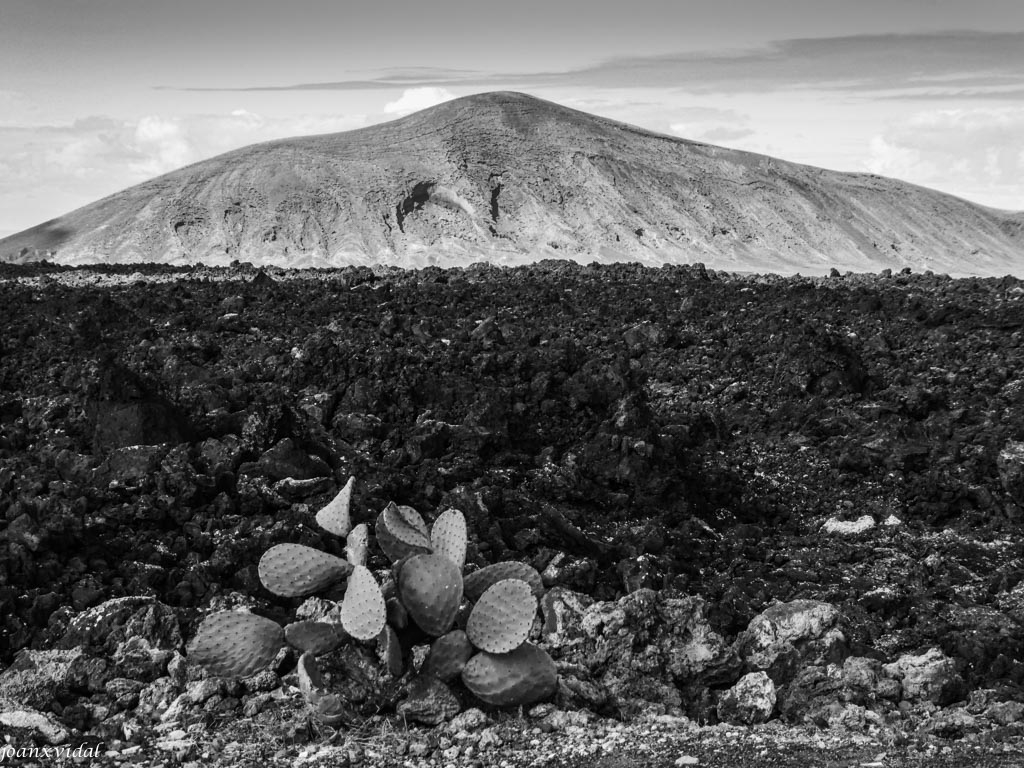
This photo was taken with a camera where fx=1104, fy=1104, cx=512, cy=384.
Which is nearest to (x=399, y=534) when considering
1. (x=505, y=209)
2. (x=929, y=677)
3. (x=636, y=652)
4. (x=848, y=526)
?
(x=636, y=652)

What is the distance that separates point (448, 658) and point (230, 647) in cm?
105

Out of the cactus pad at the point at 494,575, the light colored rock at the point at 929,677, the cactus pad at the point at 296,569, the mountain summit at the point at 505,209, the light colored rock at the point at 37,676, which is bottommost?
the light colored rock at the point at 929,677

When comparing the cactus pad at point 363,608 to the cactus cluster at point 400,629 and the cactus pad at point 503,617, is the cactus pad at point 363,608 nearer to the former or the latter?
the cactus cluster at point 400,629

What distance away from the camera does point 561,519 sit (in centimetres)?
718

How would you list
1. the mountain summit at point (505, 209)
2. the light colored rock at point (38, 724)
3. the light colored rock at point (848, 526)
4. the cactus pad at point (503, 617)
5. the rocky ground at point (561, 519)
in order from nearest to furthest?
the light colored rock at point (38, 724) < the rocky ground at point (561, 519) < the cactus pad at point (503, 617) < the light colored rock at point (848, 526) < the mountain summit at point (505, 209)

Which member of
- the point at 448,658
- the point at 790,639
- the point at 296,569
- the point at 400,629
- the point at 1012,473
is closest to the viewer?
the point at 448,658

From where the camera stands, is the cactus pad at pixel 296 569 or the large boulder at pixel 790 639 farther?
the large boulder at pixel 790 639

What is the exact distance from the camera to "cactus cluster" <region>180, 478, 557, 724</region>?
520 centimetres

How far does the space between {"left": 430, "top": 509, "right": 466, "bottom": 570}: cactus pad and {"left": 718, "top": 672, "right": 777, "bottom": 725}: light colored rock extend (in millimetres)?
1501

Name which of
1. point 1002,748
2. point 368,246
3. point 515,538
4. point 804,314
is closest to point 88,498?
point 515,538

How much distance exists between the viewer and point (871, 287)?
1897 cm

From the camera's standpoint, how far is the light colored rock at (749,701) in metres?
5.28

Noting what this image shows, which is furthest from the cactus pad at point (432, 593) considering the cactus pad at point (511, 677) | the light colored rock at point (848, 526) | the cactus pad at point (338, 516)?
the light colored rock at point (848, 526)

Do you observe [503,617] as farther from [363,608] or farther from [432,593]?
[363,608]
